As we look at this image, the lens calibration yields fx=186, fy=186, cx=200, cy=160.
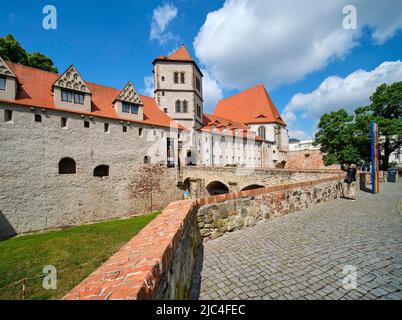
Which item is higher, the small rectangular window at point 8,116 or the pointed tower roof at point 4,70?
the pointed tower roof at point 4,70

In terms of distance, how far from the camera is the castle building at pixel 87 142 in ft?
44.4

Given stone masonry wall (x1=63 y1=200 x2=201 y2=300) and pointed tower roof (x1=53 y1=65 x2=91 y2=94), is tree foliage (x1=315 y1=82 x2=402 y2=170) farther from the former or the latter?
pointed tower roof (x1=53 y1=65 x2=91 y2=94)

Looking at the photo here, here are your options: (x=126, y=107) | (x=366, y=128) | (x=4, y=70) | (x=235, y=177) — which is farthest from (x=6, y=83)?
→ (x=366, y=128)

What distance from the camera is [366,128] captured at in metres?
22.0

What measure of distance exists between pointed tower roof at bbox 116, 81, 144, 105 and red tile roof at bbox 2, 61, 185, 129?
1306mm

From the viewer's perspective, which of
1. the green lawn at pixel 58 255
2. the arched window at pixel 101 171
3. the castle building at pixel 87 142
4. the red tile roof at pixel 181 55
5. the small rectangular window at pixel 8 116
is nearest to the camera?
A: the green lawn at pixel 58 255

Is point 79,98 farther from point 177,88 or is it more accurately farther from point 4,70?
point 177,88

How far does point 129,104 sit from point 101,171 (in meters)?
7.57

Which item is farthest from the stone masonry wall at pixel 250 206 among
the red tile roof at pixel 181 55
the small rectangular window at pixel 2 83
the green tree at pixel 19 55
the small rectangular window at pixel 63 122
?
the green tree at pixel 19 55

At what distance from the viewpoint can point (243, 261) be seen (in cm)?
359

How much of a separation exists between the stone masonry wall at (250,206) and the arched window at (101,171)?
53.3 ft

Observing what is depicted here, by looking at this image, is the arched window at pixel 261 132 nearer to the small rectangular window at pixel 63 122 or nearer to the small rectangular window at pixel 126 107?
the small rectangular window at pixel 126 107

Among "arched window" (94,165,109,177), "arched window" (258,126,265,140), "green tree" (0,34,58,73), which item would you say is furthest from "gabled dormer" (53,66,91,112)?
"arched window" (258,126,265,140)

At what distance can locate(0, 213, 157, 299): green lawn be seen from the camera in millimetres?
7352
